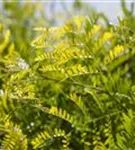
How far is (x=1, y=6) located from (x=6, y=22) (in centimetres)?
21

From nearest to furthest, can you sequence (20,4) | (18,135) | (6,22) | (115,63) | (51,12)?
(18,135) → (115,63) → (6,22) → (20,4) → (51,12)

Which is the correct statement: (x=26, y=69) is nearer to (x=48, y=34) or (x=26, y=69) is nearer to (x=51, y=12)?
(x=48, y=34)

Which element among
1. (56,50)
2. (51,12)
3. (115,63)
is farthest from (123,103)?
(51,12)

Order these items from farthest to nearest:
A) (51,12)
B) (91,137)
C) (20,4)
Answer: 1. (51,12)
2. (20,4)
3. (91,137)

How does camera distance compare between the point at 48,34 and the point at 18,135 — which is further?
the point at 48,34

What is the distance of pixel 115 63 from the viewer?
1.67 metres

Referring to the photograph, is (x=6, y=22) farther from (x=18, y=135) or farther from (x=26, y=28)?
(x=18, y=135)

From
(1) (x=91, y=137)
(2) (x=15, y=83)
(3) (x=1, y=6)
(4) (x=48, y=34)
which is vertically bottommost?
(1) (x=91, y=137)

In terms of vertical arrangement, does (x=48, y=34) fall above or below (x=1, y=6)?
below

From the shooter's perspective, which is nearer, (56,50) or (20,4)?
(56,50)

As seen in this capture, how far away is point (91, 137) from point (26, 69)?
0.21 metres

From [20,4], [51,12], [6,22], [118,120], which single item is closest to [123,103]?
[118,120]

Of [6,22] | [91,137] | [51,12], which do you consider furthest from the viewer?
[51,12]

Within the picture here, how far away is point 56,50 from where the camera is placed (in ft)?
4.18
